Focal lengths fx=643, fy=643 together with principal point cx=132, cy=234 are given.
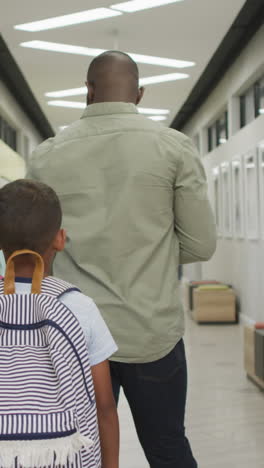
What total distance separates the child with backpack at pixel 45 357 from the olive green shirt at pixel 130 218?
1.17 ft

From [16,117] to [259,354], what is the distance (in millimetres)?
8987

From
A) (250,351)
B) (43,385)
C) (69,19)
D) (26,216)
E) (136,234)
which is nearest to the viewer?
(43,385)

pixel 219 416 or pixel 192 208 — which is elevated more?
pixel 192 208

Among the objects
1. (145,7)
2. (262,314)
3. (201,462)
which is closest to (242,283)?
(262,314)

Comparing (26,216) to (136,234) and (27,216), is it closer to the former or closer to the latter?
(27,216)

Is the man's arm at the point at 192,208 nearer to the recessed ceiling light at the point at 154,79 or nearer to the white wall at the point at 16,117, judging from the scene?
the recessed ceiling light at the point at 154,79

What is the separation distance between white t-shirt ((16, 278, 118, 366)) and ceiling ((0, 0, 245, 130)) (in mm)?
6105

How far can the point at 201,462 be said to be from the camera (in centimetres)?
375

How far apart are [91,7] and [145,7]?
0.61 m

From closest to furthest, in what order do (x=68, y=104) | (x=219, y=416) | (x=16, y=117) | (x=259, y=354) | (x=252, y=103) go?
1. (x=219, y=416)
2. (x=259, y=354)
3. (x=252, y=103)
4. (x=68, y=104)
5. (x=16, y=117)

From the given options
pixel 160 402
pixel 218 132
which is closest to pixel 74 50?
pixel 218 132

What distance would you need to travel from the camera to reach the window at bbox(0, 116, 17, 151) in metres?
12.4

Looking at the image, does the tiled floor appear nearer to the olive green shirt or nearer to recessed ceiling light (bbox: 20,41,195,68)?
the olive green shirt

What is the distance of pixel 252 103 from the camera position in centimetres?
977
